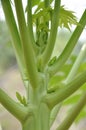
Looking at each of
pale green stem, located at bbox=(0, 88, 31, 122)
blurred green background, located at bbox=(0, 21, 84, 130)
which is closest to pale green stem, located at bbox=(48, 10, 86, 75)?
pale green stem, located at bbox=(0, 88, 31, 122)

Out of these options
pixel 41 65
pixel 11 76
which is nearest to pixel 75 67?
pixel 41 65

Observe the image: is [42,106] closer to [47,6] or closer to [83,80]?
[83,80]

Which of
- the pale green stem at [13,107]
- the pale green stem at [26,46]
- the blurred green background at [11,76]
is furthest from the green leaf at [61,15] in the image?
the blurred green background at [11,76]

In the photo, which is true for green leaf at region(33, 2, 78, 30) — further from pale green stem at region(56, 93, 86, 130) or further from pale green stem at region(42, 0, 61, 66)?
pale green stem at region(56, 93, 86, 130)

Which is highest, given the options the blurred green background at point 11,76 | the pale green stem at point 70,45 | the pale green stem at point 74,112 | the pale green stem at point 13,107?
the pale green stem at point 70,45

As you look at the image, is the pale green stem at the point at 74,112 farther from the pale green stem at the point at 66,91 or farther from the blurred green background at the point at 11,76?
the blurred green background at the point at 11,76

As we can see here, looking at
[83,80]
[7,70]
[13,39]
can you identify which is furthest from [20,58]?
[7,70]

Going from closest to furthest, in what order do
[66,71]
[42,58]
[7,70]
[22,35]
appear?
[22,35], [42,58], [66,71], [7,70]
